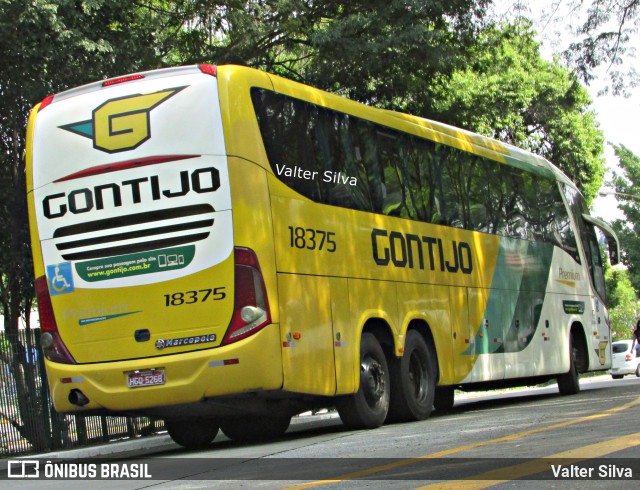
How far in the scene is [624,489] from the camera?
672 cm

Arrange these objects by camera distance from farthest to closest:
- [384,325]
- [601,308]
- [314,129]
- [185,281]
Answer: [601,308] → [384,325] → [314,129] → [185,281]

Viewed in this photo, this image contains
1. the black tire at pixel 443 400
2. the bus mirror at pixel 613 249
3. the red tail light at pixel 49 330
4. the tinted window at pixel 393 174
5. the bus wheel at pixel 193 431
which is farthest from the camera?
the bus mirror at pixel 613 249

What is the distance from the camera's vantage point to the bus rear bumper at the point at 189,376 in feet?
36.5

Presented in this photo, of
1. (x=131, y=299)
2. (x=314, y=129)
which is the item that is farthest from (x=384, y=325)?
(x=131, y=299)

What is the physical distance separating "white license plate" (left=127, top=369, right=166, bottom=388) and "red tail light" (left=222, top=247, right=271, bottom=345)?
30.1 inches

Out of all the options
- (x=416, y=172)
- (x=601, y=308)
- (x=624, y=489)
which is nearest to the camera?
(x=624, y=489)

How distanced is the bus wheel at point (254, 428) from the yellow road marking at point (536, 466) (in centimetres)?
577

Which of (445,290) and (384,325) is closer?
→ (384,325)

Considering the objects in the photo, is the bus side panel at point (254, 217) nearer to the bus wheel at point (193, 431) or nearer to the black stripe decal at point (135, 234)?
the black stripe decal at point (135, 234)

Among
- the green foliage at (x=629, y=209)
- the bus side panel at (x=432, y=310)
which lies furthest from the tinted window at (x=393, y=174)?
the green foliage at (x=629, y=209)

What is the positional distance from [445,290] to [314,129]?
147 inches

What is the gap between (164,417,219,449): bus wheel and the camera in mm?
13922

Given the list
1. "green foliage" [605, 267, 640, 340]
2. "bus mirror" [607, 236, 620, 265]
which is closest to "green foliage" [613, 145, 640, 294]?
"green foliage" [605, 267, 640, 340]

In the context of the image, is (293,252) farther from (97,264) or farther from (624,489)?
(624,489)
